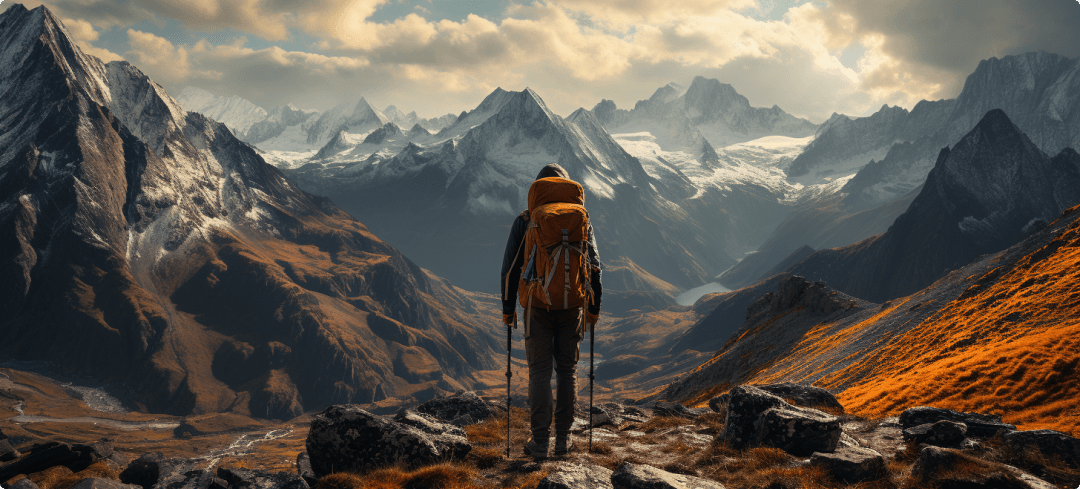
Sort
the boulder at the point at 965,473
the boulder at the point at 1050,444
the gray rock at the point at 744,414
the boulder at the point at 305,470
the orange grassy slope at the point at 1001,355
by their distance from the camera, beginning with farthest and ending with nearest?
the orange grassy slope at the point at 1001,355
the gray rock at the point at 744,414
the boulder at the point at 305,470
the boulder at the point at 1050,444
the boulder at the point at 965,473

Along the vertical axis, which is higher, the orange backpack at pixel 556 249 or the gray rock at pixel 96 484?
the orange backpack at pixel 556 249

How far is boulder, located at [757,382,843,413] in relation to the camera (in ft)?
61.4

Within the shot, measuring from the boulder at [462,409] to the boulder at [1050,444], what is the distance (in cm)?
1463

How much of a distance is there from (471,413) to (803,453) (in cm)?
1166

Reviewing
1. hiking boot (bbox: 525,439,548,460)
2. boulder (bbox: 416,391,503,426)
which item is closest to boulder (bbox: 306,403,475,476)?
hiking boot (bbox: 525,439,548,460)

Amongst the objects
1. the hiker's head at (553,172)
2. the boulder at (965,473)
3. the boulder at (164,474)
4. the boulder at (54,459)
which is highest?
the hiker's head at (553,172)

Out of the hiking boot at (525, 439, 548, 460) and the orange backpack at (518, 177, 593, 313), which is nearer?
the orange backpack at (518, 177, 593, 313)

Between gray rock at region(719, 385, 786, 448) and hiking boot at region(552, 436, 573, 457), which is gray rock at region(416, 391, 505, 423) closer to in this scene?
hiking boot at region(552, 436, 573, 457)

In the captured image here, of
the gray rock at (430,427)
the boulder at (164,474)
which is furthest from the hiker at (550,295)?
the boulder at (164,474)

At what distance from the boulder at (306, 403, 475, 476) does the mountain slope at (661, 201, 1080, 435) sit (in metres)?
13.8

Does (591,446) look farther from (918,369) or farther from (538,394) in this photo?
(918,369)

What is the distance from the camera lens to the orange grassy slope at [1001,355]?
16.4 metres

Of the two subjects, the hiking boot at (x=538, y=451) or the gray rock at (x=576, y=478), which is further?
the hiking boot at (x=538, y=451)

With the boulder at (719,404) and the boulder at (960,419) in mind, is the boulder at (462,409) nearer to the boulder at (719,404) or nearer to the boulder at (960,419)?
the boulder at (719,404)
